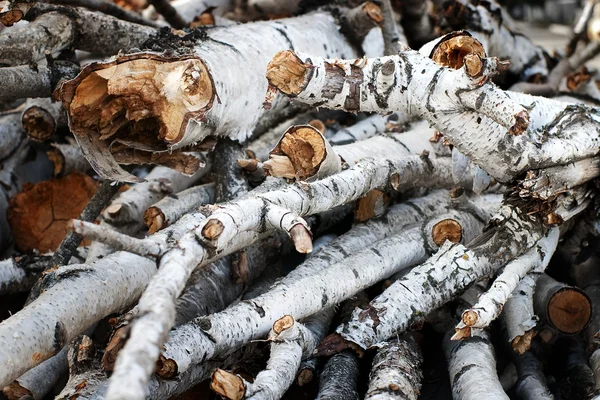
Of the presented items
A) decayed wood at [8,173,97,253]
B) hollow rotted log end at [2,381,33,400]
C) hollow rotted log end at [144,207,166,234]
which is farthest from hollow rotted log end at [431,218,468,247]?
decayed wood at [8,173,97,253]

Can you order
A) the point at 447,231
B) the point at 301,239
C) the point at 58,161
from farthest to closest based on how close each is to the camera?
1. the point at 58,161
2. the point at 447,231
3. the point at 301,239

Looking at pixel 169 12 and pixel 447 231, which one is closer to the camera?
pixel 447 231

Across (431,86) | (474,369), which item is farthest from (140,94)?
(474,369)

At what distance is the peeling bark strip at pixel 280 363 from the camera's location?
1855 millimetres

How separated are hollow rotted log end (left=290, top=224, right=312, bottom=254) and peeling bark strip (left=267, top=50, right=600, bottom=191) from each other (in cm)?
54

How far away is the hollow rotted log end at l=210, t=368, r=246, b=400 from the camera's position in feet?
6.07

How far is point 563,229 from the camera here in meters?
2.78

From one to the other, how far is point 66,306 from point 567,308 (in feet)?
5.72

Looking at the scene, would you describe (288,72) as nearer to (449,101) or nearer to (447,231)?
(449,101)

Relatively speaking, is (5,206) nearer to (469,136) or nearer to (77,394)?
(77,394)

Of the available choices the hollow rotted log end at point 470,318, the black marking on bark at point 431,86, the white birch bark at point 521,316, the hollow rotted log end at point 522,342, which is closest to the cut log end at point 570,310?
the white birch bark at point 521,316

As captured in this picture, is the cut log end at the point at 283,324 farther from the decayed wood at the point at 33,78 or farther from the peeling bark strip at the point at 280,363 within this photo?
the decayed wood at the point at 33,78

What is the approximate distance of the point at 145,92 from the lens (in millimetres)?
2238

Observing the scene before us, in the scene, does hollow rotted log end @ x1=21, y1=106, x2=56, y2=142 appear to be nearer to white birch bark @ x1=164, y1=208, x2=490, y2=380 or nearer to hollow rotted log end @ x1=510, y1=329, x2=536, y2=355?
white birch bark @ x1=164, y1=208, x2=490, y2=380
